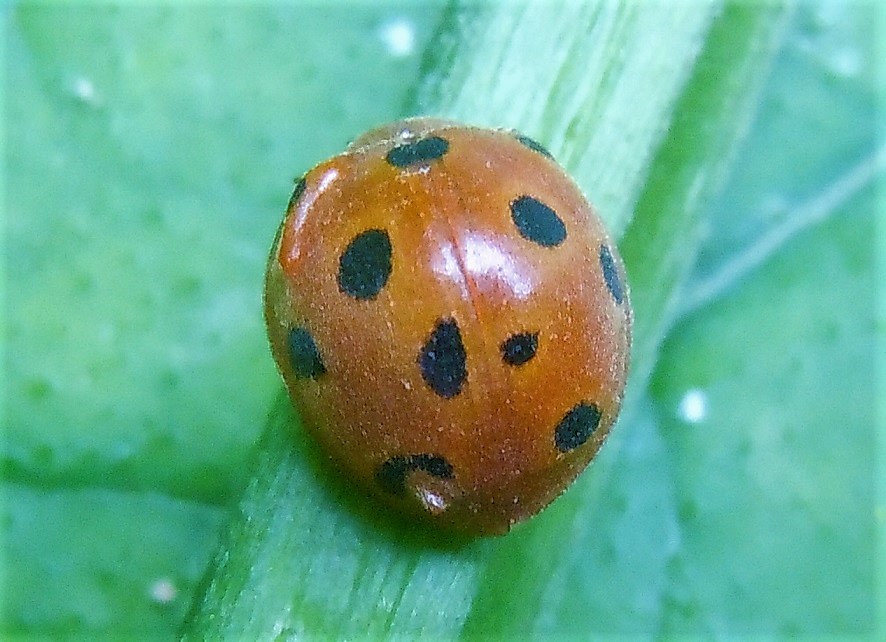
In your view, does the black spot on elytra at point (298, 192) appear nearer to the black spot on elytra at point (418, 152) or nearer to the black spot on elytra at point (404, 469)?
the black spot on elytra at point (418, 152)

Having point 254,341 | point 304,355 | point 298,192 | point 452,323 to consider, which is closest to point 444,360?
point 452,323

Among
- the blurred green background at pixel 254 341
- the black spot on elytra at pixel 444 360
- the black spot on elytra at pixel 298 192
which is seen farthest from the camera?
the blurred green background at pixel 254 341

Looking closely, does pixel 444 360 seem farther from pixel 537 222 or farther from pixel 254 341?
pixel 254 341

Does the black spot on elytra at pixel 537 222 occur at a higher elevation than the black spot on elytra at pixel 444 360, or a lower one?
higher

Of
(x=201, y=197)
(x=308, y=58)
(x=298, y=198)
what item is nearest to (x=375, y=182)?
(x=298, y=198)

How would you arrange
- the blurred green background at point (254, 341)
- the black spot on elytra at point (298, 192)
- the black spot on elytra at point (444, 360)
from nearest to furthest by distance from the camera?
1. the black spot on elytra at point (444, 360)
2. the black spot on elytra at point (298, 192)
3. the blurred green background at point (254, 341)

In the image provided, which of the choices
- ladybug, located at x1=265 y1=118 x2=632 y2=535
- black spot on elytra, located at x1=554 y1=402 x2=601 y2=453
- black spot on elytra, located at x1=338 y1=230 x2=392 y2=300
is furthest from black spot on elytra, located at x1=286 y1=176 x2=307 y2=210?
black spot on elytra, located at x1=554 y1=402 x2=601 y2=453

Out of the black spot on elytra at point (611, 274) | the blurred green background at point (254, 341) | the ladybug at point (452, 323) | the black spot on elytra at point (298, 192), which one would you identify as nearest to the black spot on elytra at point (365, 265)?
the ladybug at point (452, 323)
